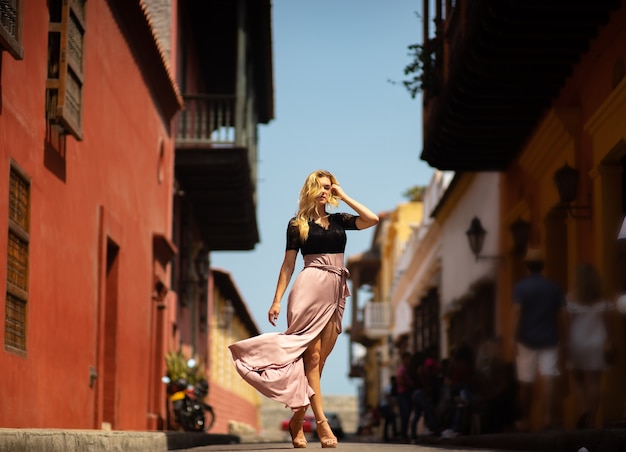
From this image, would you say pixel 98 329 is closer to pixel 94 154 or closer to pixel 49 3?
pixel 94 154

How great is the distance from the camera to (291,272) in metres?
8.82

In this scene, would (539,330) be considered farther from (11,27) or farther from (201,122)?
(201,122)

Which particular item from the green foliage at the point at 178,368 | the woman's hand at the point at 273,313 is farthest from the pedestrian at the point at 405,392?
the woman's hand at the point at 273,313

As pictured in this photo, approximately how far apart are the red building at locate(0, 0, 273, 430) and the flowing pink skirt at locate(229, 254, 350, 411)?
1704mm

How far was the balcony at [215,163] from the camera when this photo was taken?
21.4m

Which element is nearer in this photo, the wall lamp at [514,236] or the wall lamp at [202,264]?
the wall lamp at [514,236]

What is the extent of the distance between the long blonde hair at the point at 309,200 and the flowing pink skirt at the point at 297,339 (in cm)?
22

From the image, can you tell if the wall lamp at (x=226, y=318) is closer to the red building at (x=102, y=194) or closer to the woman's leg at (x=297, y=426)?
the red building at (x=102, y=194)

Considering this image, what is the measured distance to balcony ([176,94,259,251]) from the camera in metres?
21.4

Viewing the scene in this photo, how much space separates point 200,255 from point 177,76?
6.25 metres

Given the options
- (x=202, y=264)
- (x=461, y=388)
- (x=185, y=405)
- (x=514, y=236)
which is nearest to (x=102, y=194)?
(x=461, y=388)

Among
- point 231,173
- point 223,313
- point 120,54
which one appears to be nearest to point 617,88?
point 120,54

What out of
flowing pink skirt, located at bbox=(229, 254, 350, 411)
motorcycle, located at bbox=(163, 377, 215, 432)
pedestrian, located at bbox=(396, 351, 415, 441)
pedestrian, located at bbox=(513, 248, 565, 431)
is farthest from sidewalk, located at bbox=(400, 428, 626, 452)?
motorcycle, located at bbox=(163, 377, 215, 432)

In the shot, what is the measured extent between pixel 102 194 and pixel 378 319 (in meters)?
36.8
